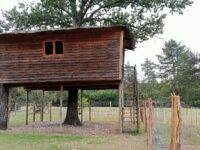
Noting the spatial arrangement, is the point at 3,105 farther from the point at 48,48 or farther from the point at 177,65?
the point at 177,65

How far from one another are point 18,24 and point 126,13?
7.38 meters

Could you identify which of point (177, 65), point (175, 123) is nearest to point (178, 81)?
point (177, 65)

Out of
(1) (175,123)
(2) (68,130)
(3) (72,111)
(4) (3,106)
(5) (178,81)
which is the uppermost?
(5) (178,81)

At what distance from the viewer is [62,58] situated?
22531 millimetres

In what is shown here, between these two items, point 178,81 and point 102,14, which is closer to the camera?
point 102,14

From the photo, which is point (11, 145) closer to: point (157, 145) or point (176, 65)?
point (157, 145)

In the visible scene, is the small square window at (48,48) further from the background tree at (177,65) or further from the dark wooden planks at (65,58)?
the background tree at (177,65)

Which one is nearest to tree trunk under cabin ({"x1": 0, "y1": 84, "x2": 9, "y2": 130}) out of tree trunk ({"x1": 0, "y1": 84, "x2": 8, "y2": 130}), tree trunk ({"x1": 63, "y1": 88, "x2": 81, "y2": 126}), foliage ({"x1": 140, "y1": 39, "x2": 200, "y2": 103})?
tree trunk ({"x1": 0, "y1": 84, "x2": 8, "y2": 130})

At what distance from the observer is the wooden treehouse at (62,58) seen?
70.8 feet

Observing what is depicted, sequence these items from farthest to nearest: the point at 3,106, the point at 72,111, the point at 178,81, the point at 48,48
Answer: the point at 178,81
the point at 72,111
the point at 3,106
the point at 48,48

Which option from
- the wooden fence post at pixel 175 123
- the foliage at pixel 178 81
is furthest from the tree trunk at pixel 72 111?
the foliage at pixel 178 81

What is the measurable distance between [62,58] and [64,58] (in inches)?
4.9

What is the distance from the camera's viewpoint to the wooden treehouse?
21.6 metres

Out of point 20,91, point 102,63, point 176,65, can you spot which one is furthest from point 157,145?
point 176,65
